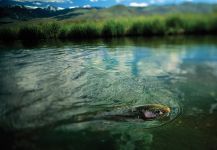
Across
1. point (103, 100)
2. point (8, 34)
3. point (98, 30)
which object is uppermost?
point (8, 34)

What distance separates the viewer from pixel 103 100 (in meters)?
10.1

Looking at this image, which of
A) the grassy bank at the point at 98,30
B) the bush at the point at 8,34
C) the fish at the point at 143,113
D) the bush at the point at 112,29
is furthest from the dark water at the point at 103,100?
the bush at the point at 112,29

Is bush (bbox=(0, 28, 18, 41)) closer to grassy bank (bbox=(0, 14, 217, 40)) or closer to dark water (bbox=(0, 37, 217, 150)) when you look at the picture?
grassy bank (bbox=(0, 14, 217, 40))

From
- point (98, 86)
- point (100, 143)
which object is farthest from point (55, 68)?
point (100, 143)

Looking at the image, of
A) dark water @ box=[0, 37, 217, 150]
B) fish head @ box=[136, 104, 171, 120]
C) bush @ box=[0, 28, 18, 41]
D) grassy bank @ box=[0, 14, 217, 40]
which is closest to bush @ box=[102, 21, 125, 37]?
grassy bank @ box=[0, 14, 217, 40]

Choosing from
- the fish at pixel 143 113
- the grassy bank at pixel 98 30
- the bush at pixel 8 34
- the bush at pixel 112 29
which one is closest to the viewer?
the fish at pixel 143 113

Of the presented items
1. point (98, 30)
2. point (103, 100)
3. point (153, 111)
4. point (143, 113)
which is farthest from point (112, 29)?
point (143, 113)

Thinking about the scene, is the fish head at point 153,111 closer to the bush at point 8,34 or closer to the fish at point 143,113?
the fish at point 143,113

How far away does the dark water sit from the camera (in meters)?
7.02

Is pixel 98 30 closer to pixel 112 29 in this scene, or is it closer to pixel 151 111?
pixel 112 29

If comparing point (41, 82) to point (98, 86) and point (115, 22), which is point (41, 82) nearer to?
point (98, 86)

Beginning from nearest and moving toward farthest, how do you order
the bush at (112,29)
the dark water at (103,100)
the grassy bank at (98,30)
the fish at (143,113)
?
the dark water at (103,100) < the fish at (143,113) < the grassy bank at (98,30) < the bush at (112,29)

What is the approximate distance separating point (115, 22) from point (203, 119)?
85.7 feet

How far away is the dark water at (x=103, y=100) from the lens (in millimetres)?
7023
